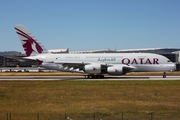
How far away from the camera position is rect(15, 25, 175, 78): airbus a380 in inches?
2084

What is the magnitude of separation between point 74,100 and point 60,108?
413 centimetres

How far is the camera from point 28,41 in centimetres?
5712

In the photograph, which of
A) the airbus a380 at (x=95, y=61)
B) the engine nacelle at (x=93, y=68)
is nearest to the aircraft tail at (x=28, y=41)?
the airbus a380 at (x=95, y=61)

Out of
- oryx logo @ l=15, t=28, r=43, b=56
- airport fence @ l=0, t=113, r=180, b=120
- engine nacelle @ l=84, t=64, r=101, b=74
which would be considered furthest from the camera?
Result: oryx logo @ l=15, t=28, r=43, b=56

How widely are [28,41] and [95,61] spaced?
13548mm

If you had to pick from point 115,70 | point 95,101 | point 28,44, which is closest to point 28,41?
point 28,44

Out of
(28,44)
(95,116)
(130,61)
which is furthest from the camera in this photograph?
(28,44)

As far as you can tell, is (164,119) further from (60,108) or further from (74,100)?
(74,100)

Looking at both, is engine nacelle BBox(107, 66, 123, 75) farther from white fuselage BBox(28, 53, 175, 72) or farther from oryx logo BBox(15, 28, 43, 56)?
oryx logo BBox(15, 28, 43, 56)

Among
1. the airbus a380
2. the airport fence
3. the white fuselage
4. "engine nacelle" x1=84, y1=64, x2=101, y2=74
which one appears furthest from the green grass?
the white fuselage

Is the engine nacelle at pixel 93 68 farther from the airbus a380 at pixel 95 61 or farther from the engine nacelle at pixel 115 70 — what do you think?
the engine nacelle at pixel 115 70

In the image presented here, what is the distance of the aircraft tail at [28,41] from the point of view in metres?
57.2

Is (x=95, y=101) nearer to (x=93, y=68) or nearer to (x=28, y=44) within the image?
(x=93, y=68)

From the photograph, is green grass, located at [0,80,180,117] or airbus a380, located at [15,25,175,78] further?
airbus a380, located at [15,25,175,78]
